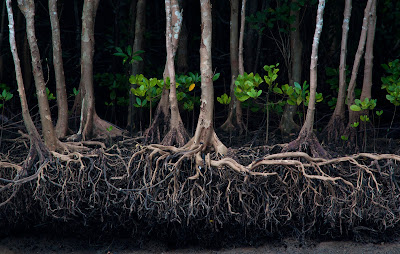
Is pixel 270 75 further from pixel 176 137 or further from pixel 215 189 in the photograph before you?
pixel 215 189

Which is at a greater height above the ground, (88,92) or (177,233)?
(88,92)

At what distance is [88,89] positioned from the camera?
6129mm

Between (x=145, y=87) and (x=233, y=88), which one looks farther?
(x=233, y=88)

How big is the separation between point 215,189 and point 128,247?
1107 millimetres

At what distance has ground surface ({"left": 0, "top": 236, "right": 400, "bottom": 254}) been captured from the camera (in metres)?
5.71

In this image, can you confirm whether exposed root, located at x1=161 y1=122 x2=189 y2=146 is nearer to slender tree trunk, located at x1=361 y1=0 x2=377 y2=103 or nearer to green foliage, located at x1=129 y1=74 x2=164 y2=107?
green foliage, located at x1=129 y1=74 x2=164 y2=107

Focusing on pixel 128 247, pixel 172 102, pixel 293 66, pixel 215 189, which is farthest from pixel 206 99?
pixel 128 247

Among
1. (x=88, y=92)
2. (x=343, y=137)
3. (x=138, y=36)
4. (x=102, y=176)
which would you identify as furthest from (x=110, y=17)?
(x=343, y=137)

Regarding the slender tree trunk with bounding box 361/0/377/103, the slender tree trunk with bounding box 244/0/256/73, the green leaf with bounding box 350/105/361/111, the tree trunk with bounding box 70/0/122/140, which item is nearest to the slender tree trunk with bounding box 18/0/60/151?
the tree trunk with bounding box 70/0/122/140

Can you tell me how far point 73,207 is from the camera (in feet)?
18.2

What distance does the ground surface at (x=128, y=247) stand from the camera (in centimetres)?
571

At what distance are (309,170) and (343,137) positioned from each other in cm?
57

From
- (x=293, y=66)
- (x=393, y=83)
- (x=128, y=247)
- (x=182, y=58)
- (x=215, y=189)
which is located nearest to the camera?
(x=215, y=189)

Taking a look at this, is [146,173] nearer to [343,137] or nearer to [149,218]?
[149,218]
